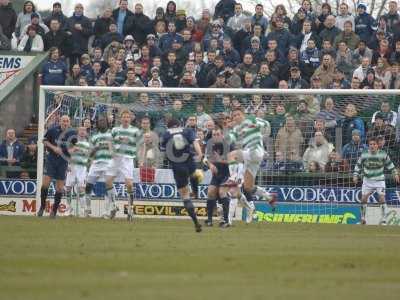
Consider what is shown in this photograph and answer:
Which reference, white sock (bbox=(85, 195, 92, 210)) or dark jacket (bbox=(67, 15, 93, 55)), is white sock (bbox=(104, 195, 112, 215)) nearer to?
white sock (bbox=(85, 195, 92, 210))

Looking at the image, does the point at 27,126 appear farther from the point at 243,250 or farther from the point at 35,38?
the point at 243,250

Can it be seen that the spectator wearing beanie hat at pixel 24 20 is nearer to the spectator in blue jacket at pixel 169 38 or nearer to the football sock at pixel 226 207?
the spectator in blue jacket at pixel 169 38

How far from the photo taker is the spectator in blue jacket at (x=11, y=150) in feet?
98.6

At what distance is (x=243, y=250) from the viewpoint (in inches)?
659

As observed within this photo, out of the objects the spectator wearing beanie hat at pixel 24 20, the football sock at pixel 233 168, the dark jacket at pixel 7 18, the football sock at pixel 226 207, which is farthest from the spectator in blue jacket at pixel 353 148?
the dark jacket at pixel 7 18

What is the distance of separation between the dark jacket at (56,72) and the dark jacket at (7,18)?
82.3 inches

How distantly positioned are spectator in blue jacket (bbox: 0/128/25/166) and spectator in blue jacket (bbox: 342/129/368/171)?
26.9 ft

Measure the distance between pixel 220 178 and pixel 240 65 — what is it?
609cm

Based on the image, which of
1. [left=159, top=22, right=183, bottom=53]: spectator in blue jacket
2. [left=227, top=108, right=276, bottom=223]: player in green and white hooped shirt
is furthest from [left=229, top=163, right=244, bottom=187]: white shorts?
[left=159, top=22, right=183, bottom=53]: spectator in blue jacket

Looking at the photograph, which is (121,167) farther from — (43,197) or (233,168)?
(233,168)

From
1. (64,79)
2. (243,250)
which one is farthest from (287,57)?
(243,250)

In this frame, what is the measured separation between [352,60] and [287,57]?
164cm

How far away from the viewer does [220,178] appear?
24531 millimetres

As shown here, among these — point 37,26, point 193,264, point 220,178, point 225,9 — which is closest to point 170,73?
point 225,9
